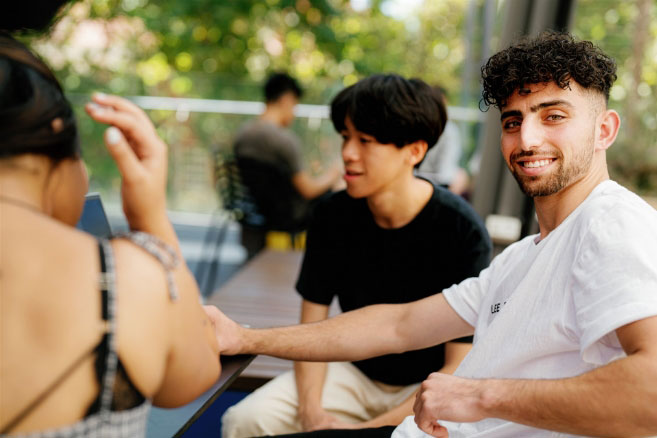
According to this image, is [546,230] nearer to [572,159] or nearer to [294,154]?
[572,159]

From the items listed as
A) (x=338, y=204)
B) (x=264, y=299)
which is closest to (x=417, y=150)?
(x=338, y=204)

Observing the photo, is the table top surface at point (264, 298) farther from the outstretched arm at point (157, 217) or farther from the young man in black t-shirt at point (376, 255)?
the outstretched arm at point (157, 217)

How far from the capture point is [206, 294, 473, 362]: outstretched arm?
68.1 inches

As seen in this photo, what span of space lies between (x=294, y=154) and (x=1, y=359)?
4.39 m

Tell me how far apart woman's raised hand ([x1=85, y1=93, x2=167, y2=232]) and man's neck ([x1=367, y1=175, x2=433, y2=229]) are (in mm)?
1297

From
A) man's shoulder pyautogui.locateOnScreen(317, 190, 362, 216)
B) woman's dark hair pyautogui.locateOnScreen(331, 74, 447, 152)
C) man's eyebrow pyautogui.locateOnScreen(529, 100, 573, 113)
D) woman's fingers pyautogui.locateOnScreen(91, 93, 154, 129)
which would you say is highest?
woman's fingers pyautogui.locateOnScreen(91, 93, 154, 129)

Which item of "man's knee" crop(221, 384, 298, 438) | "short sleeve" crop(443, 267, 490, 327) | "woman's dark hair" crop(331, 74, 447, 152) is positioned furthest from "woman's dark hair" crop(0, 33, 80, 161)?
"woman's dark hair" crop(331, 74, 447, 152)

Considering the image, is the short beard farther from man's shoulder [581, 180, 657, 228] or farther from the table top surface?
the table top surface

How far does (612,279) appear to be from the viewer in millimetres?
1169

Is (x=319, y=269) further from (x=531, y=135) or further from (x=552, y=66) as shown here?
(x=552, y=66)

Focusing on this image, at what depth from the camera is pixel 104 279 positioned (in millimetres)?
805

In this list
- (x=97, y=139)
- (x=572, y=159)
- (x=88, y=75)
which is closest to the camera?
(x=572, y=159)

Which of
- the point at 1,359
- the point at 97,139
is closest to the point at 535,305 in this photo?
the point at 1,359

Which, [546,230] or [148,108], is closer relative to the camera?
[546,230]
